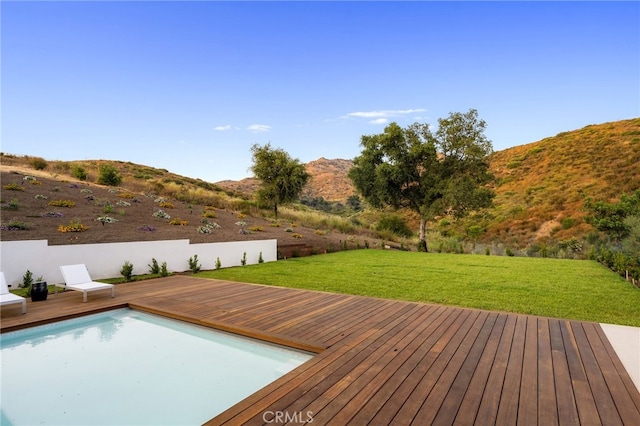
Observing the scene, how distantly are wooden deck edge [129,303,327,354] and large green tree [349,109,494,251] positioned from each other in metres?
13.6

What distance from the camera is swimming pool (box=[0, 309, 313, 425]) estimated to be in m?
2.90

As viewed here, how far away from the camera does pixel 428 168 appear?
17797 millimetres

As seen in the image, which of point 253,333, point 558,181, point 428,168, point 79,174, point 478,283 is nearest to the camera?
point 253,333

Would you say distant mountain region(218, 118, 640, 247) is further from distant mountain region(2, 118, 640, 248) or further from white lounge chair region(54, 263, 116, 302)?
white lounge chair region(54, 263, 116, 302)

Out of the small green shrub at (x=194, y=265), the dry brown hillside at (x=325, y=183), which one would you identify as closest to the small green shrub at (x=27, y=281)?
the small green shrub at (x=194, y=265)

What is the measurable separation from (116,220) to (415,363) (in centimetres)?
1163

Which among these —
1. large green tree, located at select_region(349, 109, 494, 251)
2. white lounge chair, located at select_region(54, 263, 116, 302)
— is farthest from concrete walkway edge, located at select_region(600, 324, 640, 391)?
large green tree, located at select_region(349, 109, 494, 251)

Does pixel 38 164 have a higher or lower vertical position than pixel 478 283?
higher

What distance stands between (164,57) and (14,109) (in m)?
6.09

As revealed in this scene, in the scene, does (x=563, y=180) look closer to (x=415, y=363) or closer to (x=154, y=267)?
(x=154, y=267)

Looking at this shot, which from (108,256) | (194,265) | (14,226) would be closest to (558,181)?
(194,265)

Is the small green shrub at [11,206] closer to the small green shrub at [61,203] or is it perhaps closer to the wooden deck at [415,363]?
the small green shrub at [61,203]

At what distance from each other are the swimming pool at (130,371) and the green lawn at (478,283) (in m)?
3.02

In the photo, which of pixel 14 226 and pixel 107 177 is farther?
pixel 107 177
